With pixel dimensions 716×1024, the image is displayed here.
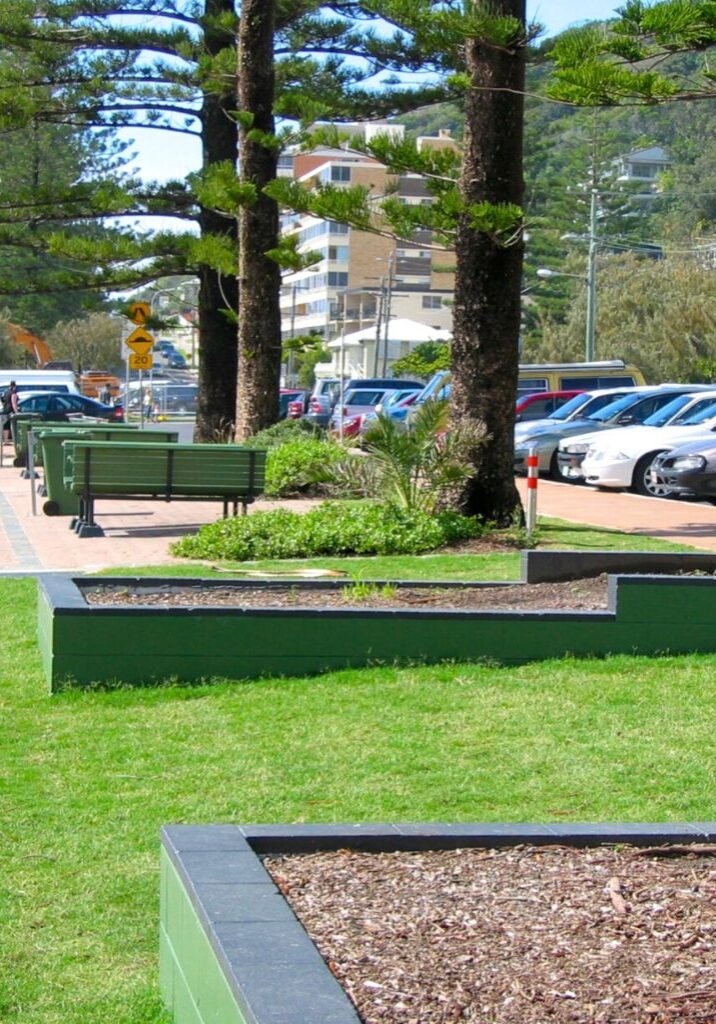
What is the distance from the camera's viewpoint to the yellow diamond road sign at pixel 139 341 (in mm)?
29359

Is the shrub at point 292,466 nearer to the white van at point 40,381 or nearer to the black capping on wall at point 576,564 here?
the black capping on wall at point 576,564

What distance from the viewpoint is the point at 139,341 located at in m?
29.4

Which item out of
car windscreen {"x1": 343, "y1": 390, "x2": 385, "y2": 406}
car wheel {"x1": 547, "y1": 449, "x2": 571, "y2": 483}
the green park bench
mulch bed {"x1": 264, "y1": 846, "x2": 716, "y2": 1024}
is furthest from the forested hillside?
mulch bed {"x1": 264, "y1": 846, "x2": 716, "y2": 1024}

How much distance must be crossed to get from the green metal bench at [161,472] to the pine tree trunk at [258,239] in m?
6.71

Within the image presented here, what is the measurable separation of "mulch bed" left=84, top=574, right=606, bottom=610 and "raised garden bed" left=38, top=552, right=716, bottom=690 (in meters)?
0.10

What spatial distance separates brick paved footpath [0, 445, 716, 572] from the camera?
13867mm

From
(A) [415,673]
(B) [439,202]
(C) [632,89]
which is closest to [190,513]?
(B) [439,202]

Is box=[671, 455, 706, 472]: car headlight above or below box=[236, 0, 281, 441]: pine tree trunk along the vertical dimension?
below

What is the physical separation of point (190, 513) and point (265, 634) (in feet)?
34.2

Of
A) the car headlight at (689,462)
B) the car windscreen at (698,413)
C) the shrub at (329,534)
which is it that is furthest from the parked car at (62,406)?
the shrub at (329,534)

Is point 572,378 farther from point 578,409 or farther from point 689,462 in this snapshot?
point 689,462

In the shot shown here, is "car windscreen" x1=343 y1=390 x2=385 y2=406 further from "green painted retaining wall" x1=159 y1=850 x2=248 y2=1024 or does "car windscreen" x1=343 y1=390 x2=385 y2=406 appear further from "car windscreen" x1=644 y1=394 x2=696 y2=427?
"green painted retaining wall" x1=159 y1=850 x2=248 y2=1024

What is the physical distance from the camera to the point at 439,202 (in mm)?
14234

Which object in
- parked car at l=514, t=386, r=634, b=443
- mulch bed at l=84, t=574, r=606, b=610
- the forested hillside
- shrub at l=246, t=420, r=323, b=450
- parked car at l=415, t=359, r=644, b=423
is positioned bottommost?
mulch bed at l=84, t=574, r=606, b=610
